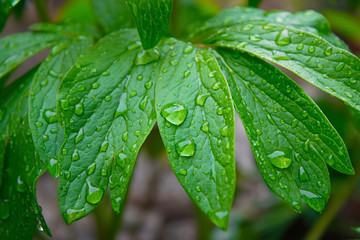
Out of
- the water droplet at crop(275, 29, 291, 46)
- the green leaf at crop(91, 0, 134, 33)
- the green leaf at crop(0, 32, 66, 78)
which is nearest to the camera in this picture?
the water droplet at crop(275, 29, 291, 46)

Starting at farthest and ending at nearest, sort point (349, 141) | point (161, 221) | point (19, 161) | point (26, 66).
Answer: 1. point (26, 66)
2. point (161, 221)
3. point (349, 141)
4. point (19, 161)

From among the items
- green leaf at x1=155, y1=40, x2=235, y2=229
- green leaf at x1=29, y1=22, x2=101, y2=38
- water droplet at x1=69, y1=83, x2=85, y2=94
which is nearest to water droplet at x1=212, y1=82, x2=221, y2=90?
green leaf at x1=155, y1=40, x2=235, y2=229

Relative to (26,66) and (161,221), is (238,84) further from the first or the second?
(26,66)

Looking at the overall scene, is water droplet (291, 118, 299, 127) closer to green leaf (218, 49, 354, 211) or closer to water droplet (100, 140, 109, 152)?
green leaf (218, 49, 354, 211)

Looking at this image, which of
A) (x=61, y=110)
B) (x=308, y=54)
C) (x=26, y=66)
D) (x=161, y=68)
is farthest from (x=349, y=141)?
(x=26, y=66)

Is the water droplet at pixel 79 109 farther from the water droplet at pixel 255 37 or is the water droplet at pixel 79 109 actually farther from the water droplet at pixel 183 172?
the water droplet at pixel 255 37

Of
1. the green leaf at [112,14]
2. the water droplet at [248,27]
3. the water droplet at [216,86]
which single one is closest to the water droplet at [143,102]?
the water droplet at [216,86]

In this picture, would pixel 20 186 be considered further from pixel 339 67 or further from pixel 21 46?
pixel 339 67
